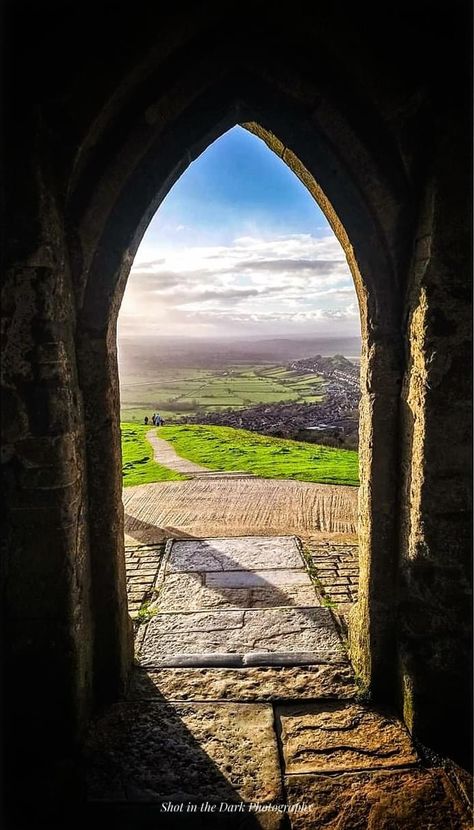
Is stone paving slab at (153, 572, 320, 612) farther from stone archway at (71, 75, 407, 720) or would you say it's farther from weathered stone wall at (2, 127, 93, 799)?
weathered stone wall at (2, 127, 93, 799)

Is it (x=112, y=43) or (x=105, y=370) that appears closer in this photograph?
(x=112, y=43)

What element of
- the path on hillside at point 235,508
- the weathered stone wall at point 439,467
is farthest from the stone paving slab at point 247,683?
the path on hillside at point 235,508

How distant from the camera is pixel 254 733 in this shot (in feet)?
10.5

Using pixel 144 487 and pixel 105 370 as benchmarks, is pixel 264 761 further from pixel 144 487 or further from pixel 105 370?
pixel 144 487

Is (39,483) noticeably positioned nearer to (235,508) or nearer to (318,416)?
(235,508)

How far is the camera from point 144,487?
903 centimetres

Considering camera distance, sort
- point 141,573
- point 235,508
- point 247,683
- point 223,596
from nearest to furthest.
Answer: point 247,683 → point 223,596 → point 141,573 → point 235,508

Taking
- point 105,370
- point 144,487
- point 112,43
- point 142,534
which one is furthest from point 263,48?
point 144,487

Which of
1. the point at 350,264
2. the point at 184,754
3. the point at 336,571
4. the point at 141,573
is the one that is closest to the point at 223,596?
the point at 141,573

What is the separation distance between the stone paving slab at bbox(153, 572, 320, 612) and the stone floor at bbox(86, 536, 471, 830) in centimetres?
2

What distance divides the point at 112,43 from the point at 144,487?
705 cm

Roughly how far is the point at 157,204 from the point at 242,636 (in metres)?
3.16

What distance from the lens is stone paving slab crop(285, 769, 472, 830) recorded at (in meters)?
2.60

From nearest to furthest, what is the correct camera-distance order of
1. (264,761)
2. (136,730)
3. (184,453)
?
(264,761), (136,730), (184,453)
